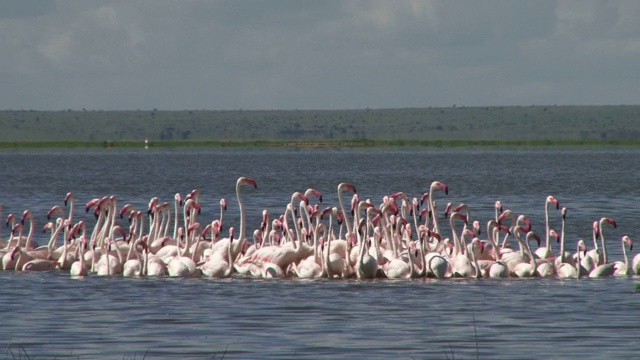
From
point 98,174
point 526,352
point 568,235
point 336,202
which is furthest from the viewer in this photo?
point 98,174

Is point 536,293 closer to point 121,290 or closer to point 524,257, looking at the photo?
point 524,257

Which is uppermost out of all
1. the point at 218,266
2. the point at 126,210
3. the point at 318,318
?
the point at 126,210

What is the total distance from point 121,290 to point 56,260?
12.9 ft

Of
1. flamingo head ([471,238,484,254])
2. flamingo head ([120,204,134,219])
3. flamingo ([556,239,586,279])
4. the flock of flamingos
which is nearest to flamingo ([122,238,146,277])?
the flock of flamingos

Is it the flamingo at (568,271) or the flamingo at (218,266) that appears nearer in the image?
the flamingo at (568,271)

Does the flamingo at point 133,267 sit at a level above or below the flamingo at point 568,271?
above

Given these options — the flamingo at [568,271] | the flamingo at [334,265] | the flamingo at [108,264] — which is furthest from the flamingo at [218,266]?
the flamingo at [568,271]

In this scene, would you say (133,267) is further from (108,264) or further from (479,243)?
(479,243)

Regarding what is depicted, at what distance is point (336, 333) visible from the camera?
18219mm

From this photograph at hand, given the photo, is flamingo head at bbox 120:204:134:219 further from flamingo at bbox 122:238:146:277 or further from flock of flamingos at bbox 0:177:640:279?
flamingo at bbox 122:238:146:277

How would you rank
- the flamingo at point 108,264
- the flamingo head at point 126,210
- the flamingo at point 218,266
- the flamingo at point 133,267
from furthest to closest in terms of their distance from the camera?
the flamingo head at point 126,210 → the flamingo at point 108,264 → the flamingo at point 133,267 → the flamingo at point 218,266

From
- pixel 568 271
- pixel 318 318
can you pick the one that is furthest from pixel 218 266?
pixel 568 271

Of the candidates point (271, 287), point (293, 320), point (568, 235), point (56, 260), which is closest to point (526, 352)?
point (293, 320)

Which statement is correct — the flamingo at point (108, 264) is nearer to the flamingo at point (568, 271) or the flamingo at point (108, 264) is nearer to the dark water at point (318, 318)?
the dark water at point (318, 318)
